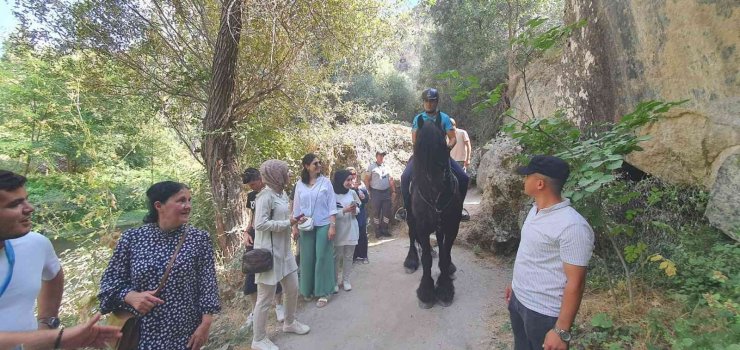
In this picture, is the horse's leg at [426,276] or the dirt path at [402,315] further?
the horse's leg at [426,276]

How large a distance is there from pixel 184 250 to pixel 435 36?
51.1ft

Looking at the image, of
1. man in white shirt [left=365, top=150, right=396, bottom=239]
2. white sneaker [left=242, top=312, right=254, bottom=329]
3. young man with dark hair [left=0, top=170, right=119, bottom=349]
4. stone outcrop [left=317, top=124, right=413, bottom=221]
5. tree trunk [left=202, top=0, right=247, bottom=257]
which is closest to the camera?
young man with dark hair [left=0, top=170, right=119, bottom=349]

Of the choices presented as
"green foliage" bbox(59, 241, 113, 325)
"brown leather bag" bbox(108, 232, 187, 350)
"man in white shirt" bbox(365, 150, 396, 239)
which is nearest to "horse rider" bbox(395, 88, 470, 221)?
"man in white shirt" bbox(365, 150, 396, 239)

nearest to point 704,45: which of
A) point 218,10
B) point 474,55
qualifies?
point 218,10

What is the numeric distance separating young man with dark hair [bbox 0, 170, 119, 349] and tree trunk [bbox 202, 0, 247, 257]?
166 inches

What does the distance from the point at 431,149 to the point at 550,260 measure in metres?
1.88

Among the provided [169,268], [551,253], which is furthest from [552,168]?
[169,268]

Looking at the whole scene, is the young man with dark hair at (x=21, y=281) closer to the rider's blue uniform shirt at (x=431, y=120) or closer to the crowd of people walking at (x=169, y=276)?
the crowd of people walking at (x=169, y=276)

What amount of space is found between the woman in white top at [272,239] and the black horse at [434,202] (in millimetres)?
1428

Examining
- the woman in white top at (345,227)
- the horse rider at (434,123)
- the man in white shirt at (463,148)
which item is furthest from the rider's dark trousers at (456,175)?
the man in white shirt at (463,148)

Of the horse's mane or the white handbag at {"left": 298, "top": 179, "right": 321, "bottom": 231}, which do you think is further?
the white handbag at {"left": 298, "top": 179, "right": 321, "bottom": 231}

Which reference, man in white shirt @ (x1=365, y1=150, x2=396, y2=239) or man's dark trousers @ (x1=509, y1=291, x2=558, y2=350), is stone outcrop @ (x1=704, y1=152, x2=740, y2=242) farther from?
man in white shirt @ (x1=365, y1=150, x2=396, y2=239)

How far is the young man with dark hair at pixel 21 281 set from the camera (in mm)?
1424

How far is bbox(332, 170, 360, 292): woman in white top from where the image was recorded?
4.73 metres
